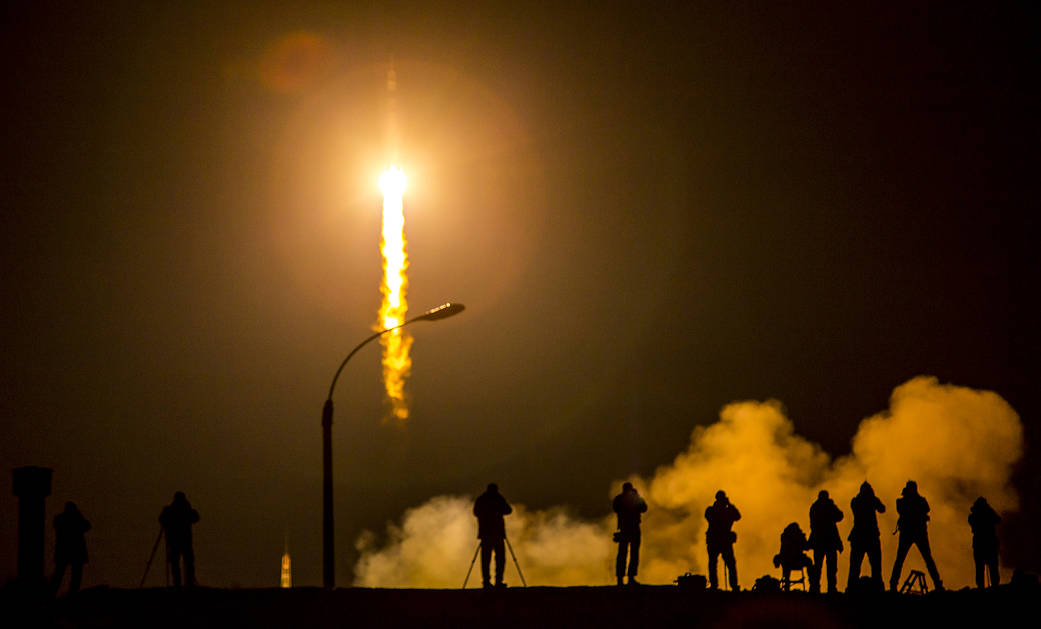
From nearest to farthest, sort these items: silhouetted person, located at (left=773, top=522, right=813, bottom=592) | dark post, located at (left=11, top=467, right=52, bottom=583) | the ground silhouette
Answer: dark post, located at (left=11, top=467, right=52, bottom=583), the ground silhouette, silhouetted person, located at (left=773, top=522, right=813, bottom=592)

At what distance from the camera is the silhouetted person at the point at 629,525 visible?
3441 cm

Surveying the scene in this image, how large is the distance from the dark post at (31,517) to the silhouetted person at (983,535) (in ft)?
63.7

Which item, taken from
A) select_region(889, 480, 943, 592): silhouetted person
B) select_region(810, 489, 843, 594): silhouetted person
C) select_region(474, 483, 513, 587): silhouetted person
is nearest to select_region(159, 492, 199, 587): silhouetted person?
select_region(474, 483, 513, 587): silhouetted person

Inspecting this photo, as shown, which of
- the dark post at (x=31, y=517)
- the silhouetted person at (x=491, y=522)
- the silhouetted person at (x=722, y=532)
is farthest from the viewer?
the silhouetted person at (x=722, y=532)

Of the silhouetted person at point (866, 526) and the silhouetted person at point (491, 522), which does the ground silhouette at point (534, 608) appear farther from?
the silhouetted person at point (491, 522)

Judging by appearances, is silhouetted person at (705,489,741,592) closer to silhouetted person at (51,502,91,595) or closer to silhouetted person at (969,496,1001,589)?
silhouetted person at (969,496,1001,589)

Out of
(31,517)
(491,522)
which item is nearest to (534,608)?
(491,522)

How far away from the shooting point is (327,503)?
3297 cm

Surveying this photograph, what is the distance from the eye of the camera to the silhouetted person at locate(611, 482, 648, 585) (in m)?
34.4

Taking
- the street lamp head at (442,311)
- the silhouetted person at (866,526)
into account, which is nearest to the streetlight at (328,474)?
the street lamp head at (442,311)

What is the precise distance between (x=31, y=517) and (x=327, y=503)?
8.33m

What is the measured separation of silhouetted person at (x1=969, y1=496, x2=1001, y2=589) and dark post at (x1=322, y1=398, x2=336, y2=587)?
13.7m

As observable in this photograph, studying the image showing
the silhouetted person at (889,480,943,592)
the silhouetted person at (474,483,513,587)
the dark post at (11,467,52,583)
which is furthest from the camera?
the silhouetted person at (474,483,513,587)

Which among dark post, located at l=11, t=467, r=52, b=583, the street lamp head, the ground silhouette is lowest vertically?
the ground silhouette
